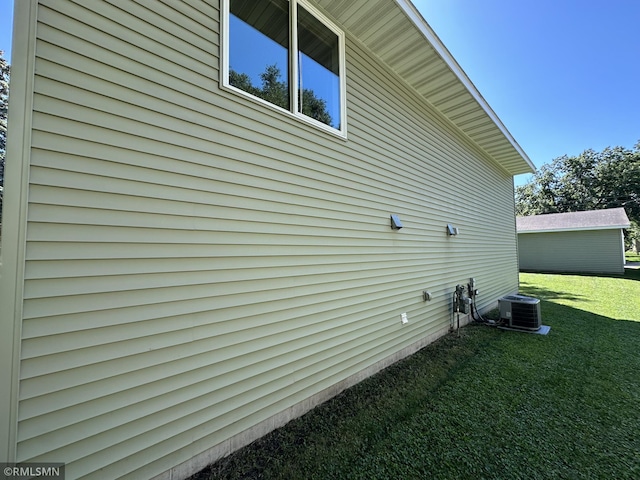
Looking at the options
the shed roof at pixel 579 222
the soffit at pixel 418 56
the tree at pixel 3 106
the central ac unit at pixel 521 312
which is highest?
the soffit at pixel 418 56

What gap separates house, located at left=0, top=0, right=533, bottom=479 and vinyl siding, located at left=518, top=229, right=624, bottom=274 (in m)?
17.1

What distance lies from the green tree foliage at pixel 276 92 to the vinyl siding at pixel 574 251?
18594 mm

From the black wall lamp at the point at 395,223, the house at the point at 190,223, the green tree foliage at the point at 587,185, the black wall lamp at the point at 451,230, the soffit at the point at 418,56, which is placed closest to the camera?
the house at the point at 190,223

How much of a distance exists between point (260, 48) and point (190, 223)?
177 centimetres

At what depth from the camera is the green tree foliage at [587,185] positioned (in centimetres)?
2348

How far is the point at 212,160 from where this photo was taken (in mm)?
1998

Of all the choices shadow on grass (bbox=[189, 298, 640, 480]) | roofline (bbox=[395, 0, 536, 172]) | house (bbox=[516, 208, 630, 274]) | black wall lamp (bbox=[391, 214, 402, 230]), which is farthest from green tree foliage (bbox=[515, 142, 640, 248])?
black wall lamp (bbox=[391, 214, 402, 230])

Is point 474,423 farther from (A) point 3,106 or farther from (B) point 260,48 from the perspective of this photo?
(A) point 3,106

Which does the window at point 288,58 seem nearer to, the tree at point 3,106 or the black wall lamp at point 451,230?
the tree at point 3,106

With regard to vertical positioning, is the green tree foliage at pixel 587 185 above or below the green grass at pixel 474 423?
above

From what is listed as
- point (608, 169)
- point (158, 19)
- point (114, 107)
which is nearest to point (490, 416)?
point (114, 107)

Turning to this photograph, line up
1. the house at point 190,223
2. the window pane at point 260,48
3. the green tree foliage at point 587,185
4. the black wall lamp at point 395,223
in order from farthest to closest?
1. the green tree foliage at point 587,185
2. the black wall lamp at point 395,223
3. the window pane at point 260,48
4. the house at point 190,223

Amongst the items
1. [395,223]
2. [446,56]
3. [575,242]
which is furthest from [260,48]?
[575,242]

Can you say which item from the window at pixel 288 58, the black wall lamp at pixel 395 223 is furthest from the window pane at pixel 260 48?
the black wall lamp at pixel 395 223
